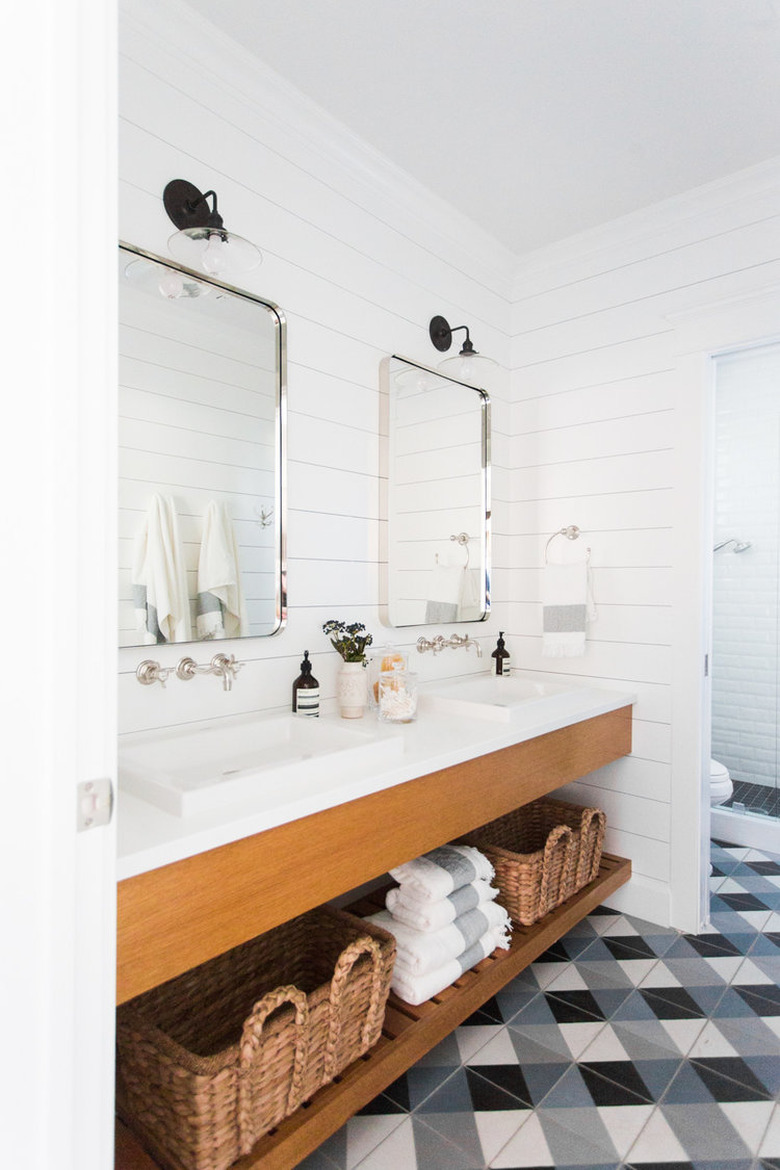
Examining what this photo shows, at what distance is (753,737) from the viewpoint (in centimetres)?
372

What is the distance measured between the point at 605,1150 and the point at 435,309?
2440 millimetres

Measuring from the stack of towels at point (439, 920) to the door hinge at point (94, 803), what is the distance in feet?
3.70

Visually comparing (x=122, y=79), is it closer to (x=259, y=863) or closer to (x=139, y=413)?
(x=139, y=413)

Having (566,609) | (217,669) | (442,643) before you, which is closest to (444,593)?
(442,643)

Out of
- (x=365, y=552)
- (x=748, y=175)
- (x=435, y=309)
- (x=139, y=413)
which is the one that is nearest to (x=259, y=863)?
(x=139, y=413)

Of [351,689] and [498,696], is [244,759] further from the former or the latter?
[498,696]

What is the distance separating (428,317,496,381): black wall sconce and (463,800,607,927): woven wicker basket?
1.57m

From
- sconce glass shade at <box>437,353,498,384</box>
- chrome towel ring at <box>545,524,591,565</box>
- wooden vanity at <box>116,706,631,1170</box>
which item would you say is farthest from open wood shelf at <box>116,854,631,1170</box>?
sconce glass shade at <box>437,353,498,384</box>

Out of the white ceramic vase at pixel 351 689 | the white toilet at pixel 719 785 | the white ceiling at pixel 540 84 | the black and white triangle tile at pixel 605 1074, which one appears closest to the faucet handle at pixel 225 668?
the white ceramic vase at pixel 351 689

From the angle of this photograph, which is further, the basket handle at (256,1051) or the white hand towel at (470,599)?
the white hand towel at (470,599)

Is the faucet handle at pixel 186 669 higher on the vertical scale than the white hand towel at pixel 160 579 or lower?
lower

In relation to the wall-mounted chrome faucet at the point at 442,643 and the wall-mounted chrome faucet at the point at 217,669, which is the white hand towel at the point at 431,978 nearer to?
the wall-mounted chrome faucet at the point at 217,669

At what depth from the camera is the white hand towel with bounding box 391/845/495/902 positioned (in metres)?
1.78

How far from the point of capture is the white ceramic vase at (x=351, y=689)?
1966 millimetres
